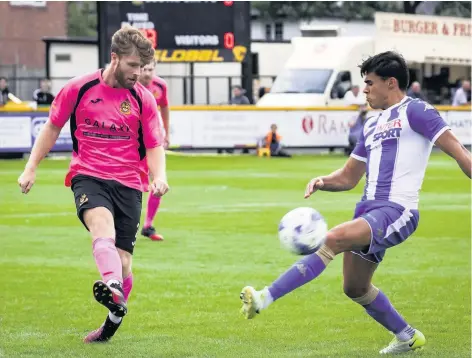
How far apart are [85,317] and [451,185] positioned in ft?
47.9

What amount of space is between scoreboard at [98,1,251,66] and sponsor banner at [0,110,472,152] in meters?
2.48

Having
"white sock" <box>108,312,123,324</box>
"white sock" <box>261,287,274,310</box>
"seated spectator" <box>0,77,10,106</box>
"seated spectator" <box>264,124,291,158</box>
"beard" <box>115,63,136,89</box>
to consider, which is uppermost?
"beard" <box>115,63,136,89</box>

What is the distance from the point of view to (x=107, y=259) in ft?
24.2

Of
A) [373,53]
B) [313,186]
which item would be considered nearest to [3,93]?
[373,53]

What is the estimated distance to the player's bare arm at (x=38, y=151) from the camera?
25.5ft

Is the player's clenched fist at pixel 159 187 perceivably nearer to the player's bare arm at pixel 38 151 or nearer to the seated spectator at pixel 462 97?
the player's bare arm at pixel 38 151

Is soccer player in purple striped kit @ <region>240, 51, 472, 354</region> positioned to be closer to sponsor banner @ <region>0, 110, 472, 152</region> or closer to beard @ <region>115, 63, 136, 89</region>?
beard @ <region>115, 63, 136, 89</region>

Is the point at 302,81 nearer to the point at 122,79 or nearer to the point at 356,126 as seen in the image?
the point at 356,126

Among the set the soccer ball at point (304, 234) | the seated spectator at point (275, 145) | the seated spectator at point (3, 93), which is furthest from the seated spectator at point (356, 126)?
the soccer ball at point (304, 234)

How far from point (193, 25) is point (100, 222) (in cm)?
2644

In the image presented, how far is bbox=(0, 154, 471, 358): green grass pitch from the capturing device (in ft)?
26.6

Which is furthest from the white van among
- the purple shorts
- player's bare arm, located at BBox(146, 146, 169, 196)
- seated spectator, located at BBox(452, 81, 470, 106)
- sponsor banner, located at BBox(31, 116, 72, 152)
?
the purple shorts

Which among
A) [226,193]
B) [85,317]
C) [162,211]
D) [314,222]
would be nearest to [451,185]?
[226,193]

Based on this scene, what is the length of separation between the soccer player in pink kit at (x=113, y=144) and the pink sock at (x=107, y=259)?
0.06 meters
